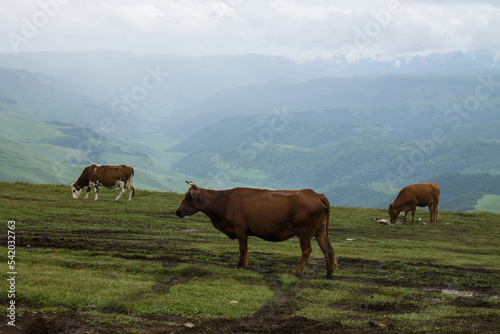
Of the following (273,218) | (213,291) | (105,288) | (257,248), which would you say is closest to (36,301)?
(105,288)

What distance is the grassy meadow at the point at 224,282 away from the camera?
12.2 m

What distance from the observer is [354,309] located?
46.3 feet

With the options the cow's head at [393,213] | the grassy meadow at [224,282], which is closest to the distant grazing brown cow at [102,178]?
the grassy meadow at [224,282]

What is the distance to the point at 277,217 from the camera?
1797cm

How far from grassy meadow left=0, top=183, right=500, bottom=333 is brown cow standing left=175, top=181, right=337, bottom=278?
120cm

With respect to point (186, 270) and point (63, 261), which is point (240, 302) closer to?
point (186, 270)

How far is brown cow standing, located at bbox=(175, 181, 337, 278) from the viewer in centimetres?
1773

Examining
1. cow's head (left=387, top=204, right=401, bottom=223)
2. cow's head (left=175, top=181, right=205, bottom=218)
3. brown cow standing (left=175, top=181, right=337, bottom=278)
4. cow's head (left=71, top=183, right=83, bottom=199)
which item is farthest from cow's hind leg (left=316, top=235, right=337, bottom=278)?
cow's head (left=71, top=183, right=83, bottom=199)

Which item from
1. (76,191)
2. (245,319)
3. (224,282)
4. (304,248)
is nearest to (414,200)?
(304,248)

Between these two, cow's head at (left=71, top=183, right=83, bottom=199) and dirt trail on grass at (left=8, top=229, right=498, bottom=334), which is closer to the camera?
dirt trail on grass at (left=8, top=229, right=498, bottom=334)

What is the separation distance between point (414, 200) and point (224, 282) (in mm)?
29037

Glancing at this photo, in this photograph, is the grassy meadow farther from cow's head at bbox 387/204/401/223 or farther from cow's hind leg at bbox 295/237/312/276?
cow's head at bbox 387/204/401/223

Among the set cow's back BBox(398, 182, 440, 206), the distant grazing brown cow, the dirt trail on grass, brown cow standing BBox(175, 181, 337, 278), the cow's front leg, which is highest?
cow's back BBox(398, 182, 440, 206)

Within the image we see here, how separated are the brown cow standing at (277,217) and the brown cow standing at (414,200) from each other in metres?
24.0
